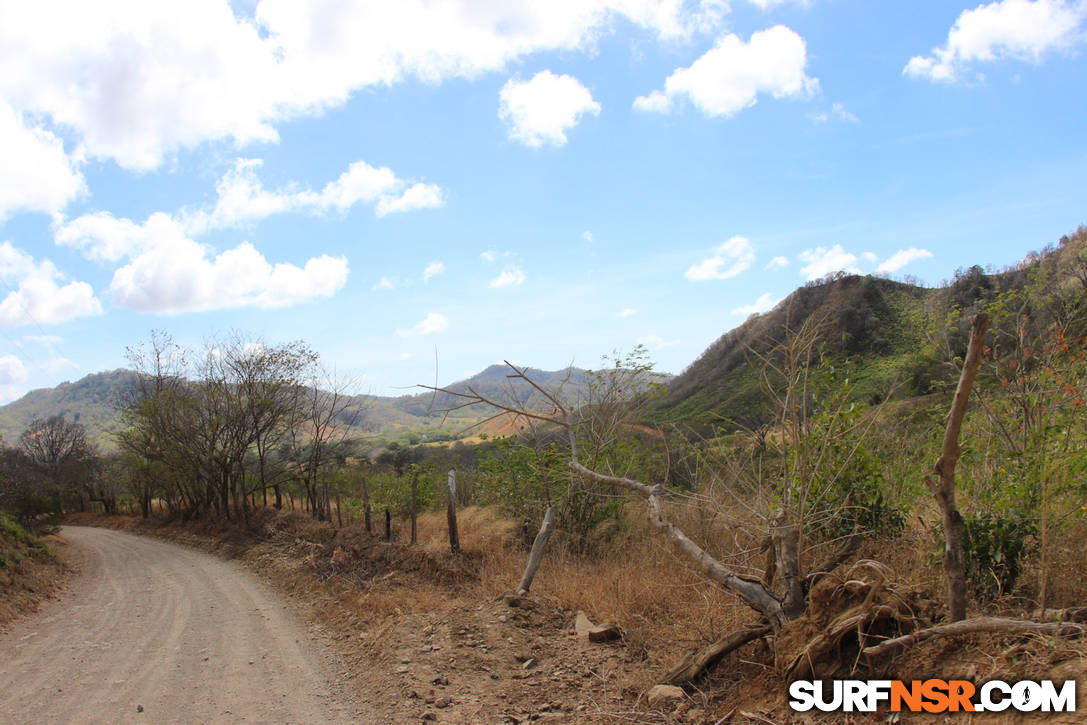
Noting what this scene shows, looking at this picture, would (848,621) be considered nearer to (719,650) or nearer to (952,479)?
(952,479)

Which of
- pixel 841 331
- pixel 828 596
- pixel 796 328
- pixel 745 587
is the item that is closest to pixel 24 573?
pixel 745 587

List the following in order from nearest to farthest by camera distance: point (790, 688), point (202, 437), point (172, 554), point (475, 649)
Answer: point (790, 688) → point (475, 649) → point (172, 554) → point (202, 437)

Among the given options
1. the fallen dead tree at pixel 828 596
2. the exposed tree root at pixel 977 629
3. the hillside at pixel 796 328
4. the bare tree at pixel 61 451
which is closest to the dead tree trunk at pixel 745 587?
the fallen dead tree at pixel 828 596

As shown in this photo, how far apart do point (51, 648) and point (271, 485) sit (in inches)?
550

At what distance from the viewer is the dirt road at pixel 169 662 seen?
229 inches

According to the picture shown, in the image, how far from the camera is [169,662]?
24.0ft

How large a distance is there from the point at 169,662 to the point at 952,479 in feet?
27.7

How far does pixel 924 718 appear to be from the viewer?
121 inches

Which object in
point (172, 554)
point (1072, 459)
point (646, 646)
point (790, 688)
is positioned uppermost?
point (1072, 459)

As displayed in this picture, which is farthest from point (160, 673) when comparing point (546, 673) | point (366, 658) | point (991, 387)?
point (991, 387)

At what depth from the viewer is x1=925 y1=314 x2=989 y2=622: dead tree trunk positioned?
122 inches

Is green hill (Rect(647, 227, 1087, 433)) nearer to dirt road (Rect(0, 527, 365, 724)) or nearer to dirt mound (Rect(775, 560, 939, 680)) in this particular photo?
dirt road (Rect(0, 527, 365, 724))

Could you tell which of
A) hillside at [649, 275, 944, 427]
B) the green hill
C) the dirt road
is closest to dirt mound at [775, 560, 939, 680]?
the dirt road

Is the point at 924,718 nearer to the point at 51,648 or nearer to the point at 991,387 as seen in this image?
the point at 991,387
